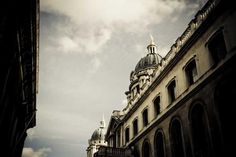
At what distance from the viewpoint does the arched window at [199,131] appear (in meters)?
13.8

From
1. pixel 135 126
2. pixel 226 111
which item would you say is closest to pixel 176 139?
pixel 226 111

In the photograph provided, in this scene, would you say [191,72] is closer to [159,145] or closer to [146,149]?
[159,145]

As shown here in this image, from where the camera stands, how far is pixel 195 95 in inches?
595

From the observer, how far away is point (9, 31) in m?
10.8

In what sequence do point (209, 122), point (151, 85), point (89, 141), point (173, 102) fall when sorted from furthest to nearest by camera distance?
point (89, 141), point (151, 85), point (173, 102), point (209, 122)

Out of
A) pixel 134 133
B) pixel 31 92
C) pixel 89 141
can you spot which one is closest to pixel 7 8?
pixel 31 92

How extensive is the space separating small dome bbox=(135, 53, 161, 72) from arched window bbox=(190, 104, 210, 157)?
91.8ft

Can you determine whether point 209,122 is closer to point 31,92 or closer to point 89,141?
point 31,92

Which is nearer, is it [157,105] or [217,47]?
[217,47]

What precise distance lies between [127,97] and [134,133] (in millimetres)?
18948

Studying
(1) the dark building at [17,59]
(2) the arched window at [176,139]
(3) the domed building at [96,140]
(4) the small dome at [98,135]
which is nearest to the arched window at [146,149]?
(2) the arched window at [176,139]

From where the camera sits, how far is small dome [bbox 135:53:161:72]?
4338 cm

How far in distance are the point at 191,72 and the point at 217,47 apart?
2.95 m

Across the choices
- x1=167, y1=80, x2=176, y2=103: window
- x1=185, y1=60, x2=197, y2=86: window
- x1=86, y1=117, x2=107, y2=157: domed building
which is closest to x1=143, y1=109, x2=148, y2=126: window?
x1=167, y1=80, x2=176, y2=103: window
